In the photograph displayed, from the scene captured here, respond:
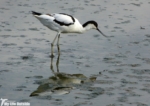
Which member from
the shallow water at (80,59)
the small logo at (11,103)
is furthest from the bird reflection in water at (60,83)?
the small logo at (11,103)

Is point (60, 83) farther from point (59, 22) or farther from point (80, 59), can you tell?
point (59, 22)

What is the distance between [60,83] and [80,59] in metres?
1.59

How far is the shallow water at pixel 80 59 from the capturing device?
8.06m

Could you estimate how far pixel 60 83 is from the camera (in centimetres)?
880

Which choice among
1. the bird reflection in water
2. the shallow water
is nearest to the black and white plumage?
the shallow water

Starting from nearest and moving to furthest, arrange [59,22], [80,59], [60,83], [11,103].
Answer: [11,103], [60,83], [80,59], [59,22]

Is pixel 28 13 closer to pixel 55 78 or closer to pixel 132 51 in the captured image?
pixel 132 51

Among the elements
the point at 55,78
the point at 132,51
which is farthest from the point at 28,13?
the point at 55,78

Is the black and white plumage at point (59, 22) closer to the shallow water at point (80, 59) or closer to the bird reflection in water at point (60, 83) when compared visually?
the shallow water at point (80, 59)

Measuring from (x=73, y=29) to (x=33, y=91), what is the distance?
3252mm

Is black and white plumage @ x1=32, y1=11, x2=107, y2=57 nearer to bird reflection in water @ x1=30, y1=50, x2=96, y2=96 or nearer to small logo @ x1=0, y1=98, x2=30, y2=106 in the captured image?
bird reflection in water @ x1=30, y1=50, x2=96, y2=96

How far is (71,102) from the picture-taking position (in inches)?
303

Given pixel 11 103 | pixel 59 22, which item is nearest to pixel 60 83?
pixel 11 103

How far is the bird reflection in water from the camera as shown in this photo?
8.17 metres
